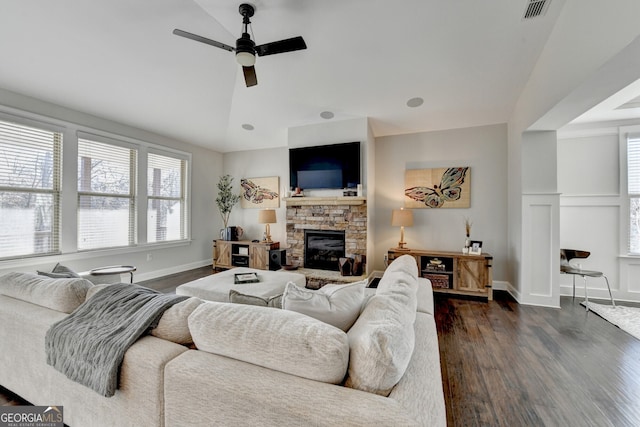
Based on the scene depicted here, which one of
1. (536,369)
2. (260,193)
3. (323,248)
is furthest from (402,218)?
(260,193)

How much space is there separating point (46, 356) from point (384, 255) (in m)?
4.37

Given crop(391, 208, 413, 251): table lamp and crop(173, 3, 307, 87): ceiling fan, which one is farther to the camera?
crop(391, 208, 413, 251): table lamp

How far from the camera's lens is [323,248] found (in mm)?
4703

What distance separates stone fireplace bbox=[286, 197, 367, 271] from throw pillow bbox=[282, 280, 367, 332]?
9.80 feet

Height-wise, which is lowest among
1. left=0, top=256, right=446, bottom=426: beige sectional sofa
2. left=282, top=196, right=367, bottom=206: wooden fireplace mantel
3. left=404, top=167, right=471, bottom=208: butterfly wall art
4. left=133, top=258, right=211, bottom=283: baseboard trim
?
left=133, top=258, right=211, bottom=283: baseboard trim

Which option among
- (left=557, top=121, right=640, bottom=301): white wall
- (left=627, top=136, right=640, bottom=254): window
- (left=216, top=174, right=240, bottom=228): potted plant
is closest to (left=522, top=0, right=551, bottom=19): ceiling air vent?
(left=557, top=121, right=640, bottom=301): white wall

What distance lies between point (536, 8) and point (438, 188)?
2460 mm

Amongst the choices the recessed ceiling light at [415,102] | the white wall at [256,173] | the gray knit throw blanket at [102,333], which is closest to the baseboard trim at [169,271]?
the white wall at [256,173]

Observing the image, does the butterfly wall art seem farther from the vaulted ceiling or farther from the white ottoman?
the white ottoman

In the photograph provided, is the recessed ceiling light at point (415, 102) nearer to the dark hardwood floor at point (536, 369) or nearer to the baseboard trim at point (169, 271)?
the dark hardwood floor at point (536, 369)

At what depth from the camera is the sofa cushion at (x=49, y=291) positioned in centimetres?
143

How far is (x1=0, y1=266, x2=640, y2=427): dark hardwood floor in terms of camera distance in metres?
1.62

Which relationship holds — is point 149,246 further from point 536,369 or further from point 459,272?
point 536,369

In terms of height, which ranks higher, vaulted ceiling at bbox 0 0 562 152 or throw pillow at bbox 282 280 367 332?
vaulted ceiling at bbox 0 0 562 152
